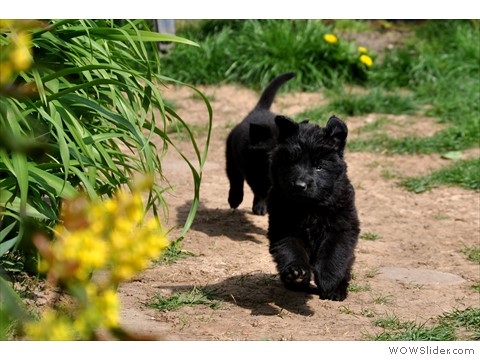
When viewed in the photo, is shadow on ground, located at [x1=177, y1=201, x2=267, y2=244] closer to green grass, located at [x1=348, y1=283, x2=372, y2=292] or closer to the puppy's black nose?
green grass, located at [x1=348, y1=283, x2=372, y2=292]

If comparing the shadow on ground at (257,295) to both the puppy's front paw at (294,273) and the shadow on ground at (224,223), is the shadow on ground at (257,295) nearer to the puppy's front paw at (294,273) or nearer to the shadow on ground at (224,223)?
the puppy's front paw at (294,273)

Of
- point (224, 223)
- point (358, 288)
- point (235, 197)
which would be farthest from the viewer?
point (235, 197)

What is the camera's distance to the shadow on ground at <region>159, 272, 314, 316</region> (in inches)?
172

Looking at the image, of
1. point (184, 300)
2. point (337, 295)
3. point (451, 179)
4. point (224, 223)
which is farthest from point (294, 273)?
point (451, 179)

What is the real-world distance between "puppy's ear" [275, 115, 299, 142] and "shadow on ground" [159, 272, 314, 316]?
84 cm

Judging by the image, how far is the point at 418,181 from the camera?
7125 mm

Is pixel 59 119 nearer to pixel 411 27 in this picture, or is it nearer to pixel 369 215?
pixel 369 215

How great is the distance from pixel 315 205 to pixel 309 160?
25 centimetres

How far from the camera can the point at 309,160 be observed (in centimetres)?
450

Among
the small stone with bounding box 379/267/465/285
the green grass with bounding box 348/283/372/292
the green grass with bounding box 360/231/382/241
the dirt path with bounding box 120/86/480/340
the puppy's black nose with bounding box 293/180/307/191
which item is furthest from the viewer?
the green grass with bounding box 360/231/382/241

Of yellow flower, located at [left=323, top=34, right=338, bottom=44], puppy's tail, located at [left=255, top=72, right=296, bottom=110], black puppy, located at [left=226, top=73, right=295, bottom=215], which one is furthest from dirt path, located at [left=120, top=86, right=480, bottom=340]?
yellow flower, located at [left=323, top=34, right=338, bottom=44]

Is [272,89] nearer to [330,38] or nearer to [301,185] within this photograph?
[301,185]

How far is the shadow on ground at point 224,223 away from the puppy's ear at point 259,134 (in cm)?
65

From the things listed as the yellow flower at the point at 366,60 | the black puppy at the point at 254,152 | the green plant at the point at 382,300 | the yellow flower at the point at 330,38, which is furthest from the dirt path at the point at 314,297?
the yellow flower at the point at 330,38
